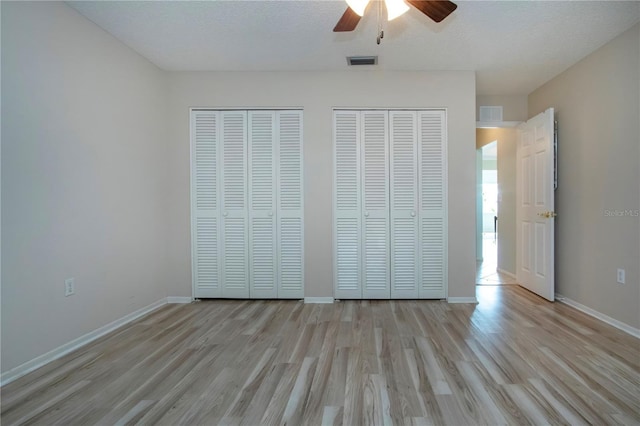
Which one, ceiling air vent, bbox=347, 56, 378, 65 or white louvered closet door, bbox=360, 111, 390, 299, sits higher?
ceiling air vent, bbox=347, 56, 378, 65

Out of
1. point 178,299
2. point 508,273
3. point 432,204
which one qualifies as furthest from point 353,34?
point 508,273

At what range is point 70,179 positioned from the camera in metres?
2.29

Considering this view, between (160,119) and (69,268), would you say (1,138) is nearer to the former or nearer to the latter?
(69,268)

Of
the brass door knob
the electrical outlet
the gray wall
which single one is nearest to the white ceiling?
the gray wall

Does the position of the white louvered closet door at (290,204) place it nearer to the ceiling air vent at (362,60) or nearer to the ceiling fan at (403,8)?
the ceiling air vent at (362,60)

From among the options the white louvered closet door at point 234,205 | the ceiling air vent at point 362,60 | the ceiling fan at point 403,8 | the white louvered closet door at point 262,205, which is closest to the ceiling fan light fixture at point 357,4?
the ceiling fan at point 403,8

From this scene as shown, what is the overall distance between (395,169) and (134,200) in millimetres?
2750

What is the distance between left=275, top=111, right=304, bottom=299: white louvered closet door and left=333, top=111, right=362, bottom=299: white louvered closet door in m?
0.40

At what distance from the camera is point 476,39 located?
108 inches

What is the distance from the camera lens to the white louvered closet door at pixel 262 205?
3.47 meters

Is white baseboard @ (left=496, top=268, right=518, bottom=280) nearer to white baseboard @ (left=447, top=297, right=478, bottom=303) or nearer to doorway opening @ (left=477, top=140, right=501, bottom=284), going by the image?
doorway opening @ (left=477, top=140, right=501, bottom=284)

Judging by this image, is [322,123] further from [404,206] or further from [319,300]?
[319,300]

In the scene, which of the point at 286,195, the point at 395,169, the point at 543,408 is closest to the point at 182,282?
the point at 286,195

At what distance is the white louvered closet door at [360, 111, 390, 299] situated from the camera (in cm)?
344
